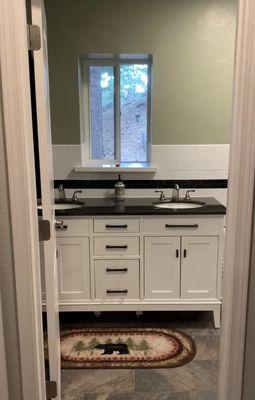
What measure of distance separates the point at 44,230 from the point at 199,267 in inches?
62.2

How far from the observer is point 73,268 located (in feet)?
8.98

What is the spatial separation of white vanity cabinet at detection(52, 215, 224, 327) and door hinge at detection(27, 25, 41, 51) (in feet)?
4.96

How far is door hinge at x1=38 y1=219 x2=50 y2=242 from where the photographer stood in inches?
59.0

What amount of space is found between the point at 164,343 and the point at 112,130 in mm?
1921

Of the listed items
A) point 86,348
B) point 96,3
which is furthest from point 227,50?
point 86,348

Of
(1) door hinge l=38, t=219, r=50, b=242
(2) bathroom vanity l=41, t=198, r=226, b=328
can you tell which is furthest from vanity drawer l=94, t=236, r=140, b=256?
(1) door hinge l=38, t=219, r=50, b=242

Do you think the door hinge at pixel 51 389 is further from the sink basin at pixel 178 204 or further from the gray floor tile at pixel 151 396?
the sink basin at pixel 178 204

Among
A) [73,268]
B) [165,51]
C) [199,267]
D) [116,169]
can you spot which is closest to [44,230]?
[73,268]

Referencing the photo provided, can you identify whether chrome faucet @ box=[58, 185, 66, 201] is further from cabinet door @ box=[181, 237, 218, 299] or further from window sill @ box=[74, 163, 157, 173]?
cabinet door @ box=[181, 237, 218, 299]

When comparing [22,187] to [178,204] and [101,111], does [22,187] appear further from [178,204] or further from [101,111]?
[101,111]

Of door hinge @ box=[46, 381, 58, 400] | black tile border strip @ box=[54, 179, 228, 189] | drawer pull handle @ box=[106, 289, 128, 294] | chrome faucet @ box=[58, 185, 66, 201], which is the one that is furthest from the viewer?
black tile border strip @ box=[54, 179, 228, 189]

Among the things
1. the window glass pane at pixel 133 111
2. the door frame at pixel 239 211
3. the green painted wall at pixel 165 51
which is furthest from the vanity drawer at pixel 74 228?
the door frame at pixel 239 211

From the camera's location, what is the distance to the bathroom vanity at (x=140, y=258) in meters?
2.70

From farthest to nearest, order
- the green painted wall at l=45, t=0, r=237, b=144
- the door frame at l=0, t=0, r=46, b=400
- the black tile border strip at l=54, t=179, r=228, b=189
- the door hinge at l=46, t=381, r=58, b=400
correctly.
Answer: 1. the black tile border strip at l=54, t=179, r=228, b=189
2. the green painted wall at l=45, t=0, r=237, b=144
3. the door hinge at l=46, t=381, r=58, b=400
4. the door frame at l=0, t=0, r=46, b=400
